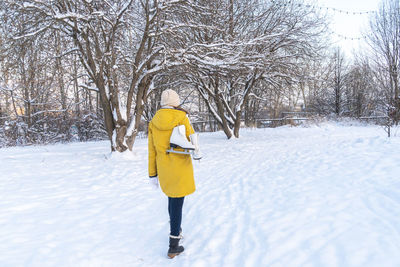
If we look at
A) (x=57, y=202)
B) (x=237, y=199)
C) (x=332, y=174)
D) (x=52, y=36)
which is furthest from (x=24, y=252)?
(x=52, y=36)

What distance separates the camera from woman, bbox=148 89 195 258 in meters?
2.36

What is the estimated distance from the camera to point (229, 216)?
320 cm

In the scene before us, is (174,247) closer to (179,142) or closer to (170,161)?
(170,161)

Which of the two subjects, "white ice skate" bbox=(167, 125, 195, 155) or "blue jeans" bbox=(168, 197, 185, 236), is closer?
"white ice skate" bbox=(167, 125, 195, 155)

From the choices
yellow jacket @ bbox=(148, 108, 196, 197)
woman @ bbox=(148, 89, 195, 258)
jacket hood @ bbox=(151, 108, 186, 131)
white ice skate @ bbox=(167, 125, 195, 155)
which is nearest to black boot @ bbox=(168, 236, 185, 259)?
woman @ bbox=(148, 89, 195, 258)

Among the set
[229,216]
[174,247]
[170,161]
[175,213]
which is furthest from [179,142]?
[229,216]

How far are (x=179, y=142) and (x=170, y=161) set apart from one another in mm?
232

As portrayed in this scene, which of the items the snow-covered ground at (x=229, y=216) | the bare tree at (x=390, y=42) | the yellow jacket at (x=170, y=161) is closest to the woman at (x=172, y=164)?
the yellow jacket at (x=170, y=161)

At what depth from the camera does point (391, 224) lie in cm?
226

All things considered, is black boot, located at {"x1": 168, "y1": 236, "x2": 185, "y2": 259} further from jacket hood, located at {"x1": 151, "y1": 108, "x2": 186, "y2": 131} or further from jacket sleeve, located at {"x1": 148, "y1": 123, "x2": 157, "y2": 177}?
jacket hood, located at {"x1": 151, "y1": 108, "x2": 186, "y2": 131}

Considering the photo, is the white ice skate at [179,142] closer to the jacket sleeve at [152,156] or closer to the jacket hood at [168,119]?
the jacket hood at [168,119]

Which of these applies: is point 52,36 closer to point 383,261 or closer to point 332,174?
point 332,174

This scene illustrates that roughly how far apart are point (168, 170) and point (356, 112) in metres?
23.7

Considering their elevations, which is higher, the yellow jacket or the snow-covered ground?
the yellow jacket
